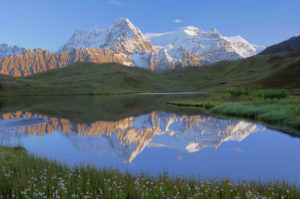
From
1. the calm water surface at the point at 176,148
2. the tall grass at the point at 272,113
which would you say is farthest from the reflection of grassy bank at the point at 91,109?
the calm water surface at the point at 176,148

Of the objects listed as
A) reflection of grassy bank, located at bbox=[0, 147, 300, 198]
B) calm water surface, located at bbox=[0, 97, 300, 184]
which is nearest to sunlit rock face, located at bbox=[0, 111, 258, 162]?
calm water surface, located at bbox=[0, 97, 300, 184]

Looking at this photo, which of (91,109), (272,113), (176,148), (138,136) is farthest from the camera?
(91,109)

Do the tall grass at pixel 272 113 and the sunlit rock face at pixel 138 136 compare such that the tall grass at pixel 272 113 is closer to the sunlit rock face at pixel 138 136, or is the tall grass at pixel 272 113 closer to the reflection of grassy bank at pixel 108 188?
the sunlit rock face at pixel 138 136

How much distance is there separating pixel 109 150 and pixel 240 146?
13390 mm

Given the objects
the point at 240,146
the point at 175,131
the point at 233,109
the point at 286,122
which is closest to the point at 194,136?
the point at 175,131

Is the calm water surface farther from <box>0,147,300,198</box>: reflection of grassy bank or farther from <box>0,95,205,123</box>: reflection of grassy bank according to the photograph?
<box>0,95,205,123</box>: reflection of grassy bank

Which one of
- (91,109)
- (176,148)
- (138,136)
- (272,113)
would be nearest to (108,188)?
(176,148)

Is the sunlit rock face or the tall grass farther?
the tall grass

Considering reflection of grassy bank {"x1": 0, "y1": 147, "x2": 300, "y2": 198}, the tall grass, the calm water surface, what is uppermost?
the tall grass

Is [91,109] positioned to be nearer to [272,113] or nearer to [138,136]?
[138,136]

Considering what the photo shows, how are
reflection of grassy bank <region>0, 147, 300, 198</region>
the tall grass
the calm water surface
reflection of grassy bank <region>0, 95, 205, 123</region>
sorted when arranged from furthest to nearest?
reflection of grassy bank <region>0, 95, 205, 123</region>, the tall grass, the calm water surface, reflection of grassy bank <region>0, 147, 300, 198</region>

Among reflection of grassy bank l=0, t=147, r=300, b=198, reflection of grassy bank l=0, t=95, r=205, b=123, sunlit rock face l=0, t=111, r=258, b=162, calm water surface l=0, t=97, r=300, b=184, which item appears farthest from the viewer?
reflection of grassy bank l=0, t=95, r=205, b=123

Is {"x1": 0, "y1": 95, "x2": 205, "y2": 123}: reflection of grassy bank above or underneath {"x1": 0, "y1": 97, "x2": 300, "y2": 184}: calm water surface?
above

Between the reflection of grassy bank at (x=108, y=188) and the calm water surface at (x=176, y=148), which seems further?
the calm water surface at (x=176, y=148)
